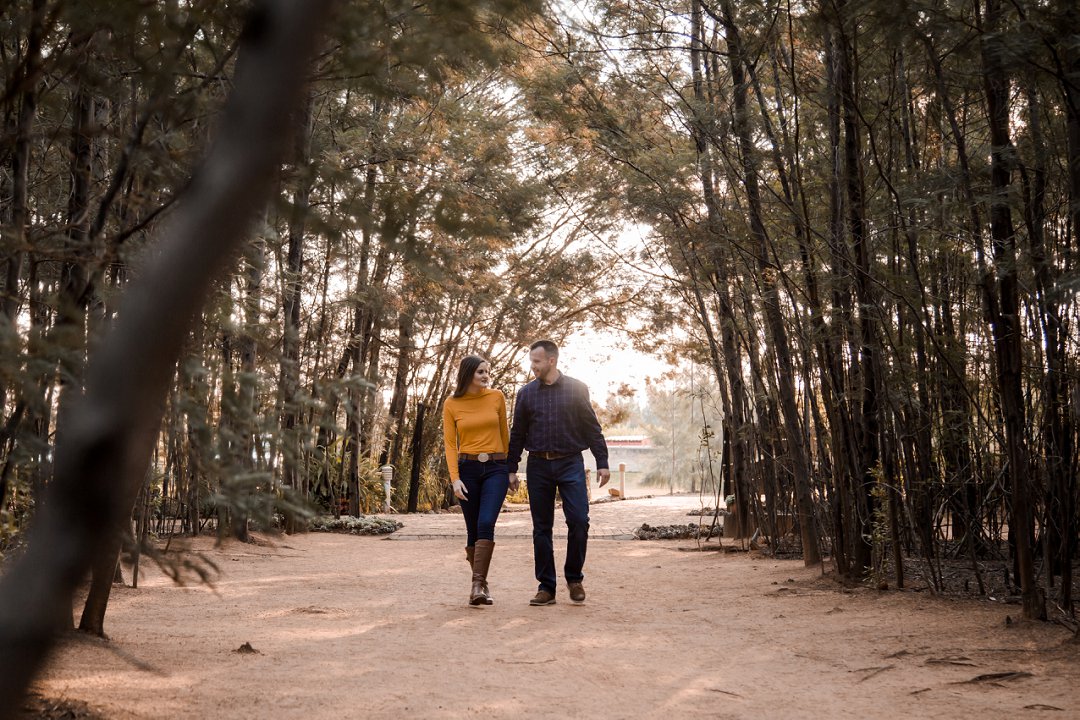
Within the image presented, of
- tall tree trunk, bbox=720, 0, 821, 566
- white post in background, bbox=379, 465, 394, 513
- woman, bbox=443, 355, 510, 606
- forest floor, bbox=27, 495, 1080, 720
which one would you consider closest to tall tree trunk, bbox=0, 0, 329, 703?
forest floor, bbox=27, 495, 1080, 720

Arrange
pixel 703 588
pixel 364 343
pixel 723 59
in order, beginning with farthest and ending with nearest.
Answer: pixel 364 343 → pixel 723 59 → pixel 703 588

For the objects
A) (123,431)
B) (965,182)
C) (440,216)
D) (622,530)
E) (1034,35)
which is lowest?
(622,530)

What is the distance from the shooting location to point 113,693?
282cm

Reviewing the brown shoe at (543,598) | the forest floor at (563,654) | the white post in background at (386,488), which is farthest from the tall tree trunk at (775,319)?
the white post in background at (386,488)

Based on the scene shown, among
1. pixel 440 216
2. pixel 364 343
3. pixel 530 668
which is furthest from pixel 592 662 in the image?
pixel 364 343

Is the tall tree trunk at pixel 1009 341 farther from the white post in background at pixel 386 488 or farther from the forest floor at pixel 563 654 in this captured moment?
the white post in background at pixel 386 488

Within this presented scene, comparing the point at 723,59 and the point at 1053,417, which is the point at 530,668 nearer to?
the point at 1053,417

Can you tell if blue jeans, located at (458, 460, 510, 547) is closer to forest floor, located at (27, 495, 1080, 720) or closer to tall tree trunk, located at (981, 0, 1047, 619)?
forest floor, located at (27, 495, 1080, 720)

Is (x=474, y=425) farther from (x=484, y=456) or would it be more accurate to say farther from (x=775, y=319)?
(x=775, y=319)

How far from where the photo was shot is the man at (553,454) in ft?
16.7

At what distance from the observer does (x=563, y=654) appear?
364 centimetres

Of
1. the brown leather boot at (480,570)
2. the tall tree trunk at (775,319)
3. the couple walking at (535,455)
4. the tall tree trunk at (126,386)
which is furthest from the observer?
the tall tree trunk at (775,319)

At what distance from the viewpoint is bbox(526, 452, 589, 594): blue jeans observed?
16.7 feet

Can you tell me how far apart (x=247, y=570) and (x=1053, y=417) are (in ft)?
17.9
